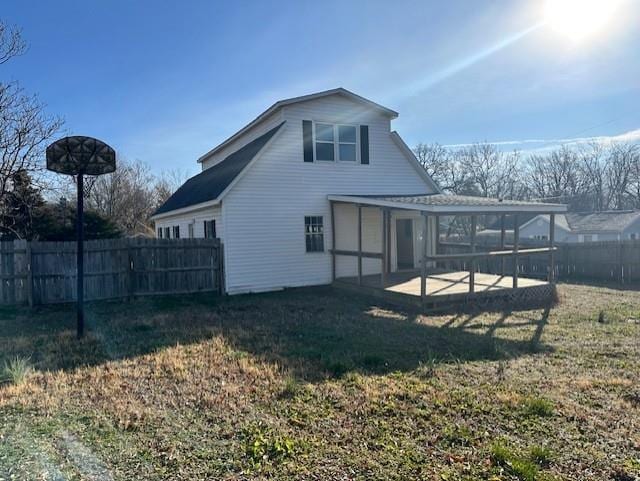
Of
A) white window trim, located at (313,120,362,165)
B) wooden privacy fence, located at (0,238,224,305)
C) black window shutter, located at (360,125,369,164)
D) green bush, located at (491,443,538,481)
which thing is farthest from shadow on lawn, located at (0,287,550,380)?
black window shutter, located at (360,125,369,164)

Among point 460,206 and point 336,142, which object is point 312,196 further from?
point 460,206

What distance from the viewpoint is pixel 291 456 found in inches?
135

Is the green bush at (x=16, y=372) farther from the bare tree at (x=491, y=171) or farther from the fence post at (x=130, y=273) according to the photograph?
the bare tree at (x=491, y=171)

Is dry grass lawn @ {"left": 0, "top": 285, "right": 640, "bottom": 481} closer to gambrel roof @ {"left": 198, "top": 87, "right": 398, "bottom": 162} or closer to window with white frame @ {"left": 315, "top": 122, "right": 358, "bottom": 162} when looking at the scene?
window with white frame @ {"left": 315, "top": 122, "right": 358, "bottom": 162}

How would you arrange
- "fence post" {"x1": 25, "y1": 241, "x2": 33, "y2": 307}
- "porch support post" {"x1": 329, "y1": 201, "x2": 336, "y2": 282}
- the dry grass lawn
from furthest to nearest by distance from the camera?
"porch support post" {"x1": 329, "y1": 201, "x2": 336, "y2": 282} → "fence post" {"x1": 25, "y1": 241, "x2": 33, "y2": 307} → the dry grass lawn

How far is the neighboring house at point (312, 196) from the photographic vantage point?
41.4 ft

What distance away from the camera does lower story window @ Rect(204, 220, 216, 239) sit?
1349cm

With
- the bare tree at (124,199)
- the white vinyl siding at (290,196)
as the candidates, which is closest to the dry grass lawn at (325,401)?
the white vinyl siding at (290,196)

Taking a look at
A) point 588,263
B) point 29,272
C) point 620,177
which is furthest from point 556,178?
point 29,272

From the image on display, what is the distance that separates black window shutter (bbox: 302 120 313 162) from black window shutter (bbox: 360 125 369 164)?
180 cm

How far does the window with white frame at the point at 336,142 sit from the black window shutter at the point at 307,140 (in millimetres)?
218

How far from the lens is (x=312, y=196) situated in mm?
13602

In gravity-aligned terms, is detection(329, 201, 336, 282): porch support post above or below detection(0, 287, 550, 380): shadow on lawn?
above

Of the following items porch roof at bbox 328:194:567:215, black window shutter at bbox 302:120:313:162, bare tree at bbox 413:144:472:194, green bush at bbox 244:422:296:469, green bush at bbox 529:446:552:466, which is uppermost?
bare tree at bbox 413:144:472:194
